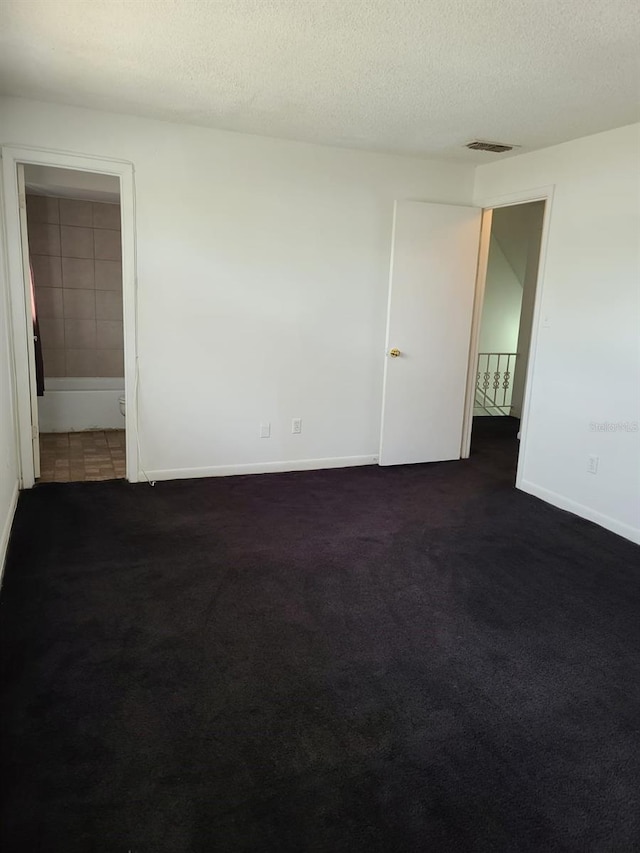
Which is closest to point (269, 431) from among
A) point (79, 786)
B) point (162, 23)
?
point (162, 23)

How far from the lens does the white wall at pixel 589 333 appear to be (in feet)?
11.3

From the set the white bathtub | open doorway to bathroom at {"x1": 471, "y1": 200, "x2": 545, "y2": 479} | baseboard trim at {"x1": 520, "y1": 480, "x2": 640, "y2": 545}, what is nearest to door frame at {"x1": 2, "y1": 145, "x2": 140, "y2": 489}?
the white bathtub

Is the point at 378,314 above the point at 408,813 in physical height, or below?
above

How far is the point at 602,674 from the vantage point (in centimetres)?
221

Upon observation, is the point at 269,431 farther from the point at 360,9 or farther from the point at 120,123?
the point at 360,9

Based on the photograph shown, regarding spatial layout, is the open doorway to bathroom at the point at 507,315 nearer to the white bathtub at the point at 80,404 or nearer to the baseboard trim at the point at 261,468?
the baseboard trim at the point at 261,468

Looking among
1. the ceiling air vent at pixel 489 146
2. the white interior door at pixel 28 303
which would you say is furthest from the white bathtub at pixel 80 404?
the ceiling air vent at pixel 489 146

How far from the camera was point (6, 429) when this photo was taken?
342 cm

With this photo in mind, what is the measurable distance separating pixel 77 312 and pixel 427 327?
3.60m

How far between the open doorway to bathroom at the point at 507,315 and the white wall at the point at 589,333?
2.40 m

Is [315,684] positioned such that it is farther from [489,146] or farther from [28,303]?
[489,146]

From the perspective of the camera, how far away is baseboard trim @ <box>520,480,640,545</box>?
350cm

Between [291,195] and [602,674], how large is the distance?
3.52 metres

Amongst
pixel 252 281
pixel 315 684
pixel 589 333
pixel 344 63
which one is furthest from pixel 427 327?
pixel 315 684
